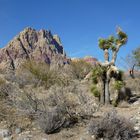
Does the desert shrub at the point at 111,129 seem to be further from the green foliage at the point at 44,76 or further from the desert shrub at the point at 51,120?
the green foliage at the point at 44,76

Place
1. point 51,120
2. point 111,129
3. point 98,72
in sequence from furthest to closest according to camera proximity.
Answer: point 98,72
point 51,120
point 111,129

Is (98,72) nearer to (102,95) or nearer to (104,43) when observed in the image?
(102,95)

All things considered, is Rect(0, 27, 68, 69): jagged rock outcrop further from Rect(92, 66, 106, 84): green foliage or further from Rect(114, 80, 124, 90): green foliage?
Rect(114, 80, 124, 90): green foliage

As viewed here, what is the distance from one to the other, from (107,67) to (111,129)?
22.1 ft

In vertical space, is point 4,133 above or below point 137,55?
below

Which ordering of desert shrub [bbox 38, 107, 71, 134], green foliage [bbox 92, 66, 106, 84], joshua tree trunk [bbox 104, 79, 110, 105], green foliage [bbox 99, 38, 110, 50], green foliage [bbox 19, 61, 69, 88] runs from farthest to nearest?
green foliage [bbox 19, 61, 69, 88], green foliage [bbox 99, 38, 110, 50], green foliage [bbox 92, 66, 106, 84], joshua tree trunk [bbox 104, 79, 110, 105], desert shrub [bbox 38, 107, 71, 134]

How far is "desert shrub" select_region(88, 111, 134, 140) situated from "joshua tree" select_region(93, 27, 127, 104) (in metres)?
5.70

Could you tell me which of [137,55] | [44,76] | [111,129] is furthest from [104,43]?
[137,55]

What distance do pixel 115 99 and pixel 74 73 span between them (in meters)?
20.0

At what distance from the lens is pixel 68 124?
9086mm

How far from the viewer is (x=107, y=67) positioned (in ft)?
47.9

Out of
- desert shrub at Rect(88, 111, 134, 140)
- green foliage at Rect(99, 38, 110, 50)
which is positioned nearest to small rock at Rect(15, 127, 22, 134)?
desert shrub at Rect(88, 111, 134, 140)

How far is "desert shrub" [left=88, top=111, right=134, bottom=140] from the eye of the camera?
314 inches

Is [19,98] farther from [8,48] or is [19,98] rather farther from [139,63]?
[8,48]
